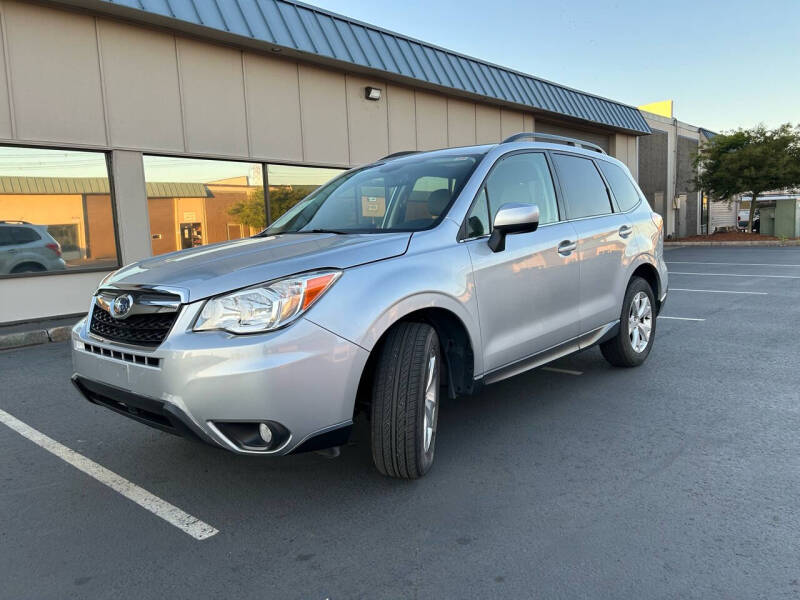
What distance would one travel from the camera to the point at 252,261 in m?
2.87

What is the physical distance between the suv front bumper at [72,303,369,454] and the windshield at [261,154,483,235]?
1061 millimetres

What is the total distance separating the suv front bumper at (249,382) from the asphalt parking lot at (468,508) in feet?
1.60

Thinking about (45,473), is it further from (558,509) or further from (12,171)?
(12,171)

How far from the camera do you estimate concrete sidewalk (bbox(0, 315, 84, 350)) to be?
7340 mm

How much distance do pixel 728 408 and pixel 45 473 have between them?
→ 4.36 meters

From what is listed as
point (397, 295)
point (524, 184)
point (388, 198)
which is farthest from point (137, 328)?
point (524, 184)

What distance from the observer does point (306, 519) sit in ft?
9.21

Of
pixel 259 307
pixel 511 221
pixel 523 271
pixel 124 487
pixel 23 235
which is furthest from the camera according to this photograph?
pixel 23 235

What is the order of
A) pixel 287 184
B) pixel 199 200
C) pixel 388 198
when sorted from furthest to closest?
pixel 287 184 < pixel 199 200 < pixel 388 198

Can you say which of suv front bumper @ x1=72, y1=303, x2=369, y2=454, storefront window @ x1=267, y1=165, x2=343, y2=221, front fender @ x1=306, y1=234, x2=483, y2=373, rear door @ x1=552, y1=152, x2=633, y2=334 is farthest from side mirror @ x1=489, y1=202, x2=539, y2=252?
storefront window @ x1=267, y1=165, x2=343, y2=221

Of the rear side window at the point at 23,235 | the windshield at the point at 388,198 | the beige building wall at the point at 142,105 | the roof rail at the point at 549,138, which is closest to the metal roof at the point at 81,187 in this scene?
the beige building wall at the point at 142,105

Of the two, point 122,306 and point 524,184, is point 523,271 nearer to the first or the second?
point 524,184

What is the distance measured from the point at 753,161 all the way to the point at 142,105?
24513 mm

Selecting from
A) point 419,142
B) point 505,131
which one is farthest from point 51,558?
point 505,131
